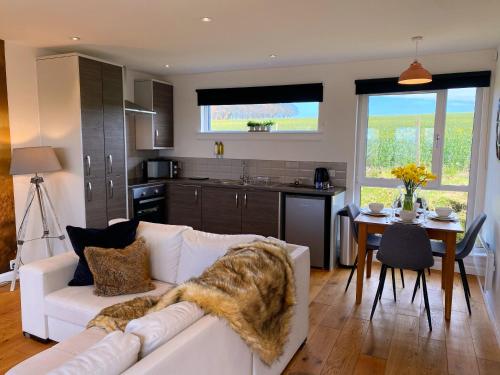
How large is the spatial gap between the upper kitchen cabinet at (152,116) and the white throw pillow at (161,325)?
4.14 m

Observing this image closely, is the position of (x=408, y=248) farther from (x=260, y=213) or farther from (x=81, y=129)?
(x=81, y=129)

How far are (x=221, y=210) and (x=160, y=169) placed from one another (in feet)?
4.25

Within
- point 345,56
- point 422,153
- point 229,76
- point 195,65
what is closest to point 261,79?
point 229,76

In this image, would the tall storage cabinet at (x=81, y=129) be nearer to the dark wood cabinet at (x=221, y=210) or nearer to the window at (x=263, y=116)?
the dark wood cabinet at (x=221, y=210)

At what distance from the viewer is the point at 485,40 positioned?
373 cm

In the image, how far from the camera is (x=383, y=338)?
9.68ft

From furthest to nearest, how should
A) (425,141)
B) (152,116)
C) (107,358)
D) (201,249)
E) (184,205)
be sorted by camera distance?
1. (152,116)
2. (184,205)
3. (425,141)
4. (201,249)
5. (107,358)

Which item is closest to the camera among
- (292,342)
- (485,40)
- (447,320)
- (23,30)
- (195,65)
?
(292,342)

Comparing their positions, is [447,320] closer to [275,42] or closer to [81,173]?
[275,42]

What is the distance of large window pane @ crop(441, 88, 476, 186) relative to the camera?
14.2 ft

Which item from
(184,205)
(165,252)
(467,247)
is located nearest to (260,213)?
(184,205)

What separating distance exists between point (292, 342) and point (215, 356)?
1.05 m

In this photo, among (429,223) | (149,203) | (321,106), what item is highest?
(321,106)

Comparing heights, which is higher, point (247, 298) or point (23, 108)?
point (23, 108)
